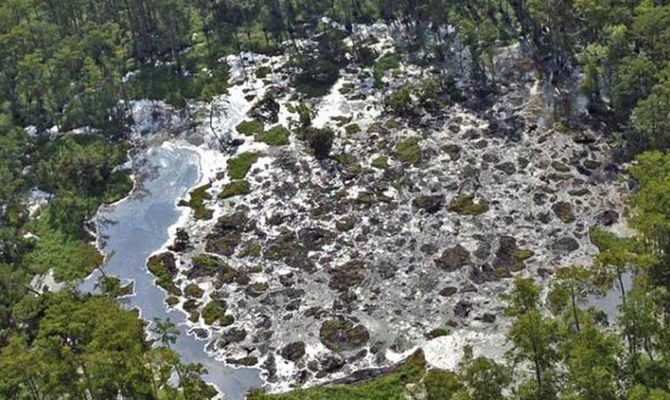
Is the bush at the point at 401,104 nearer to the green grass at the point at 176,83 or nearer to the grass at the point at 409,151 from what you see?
the grass at the point at 409,151

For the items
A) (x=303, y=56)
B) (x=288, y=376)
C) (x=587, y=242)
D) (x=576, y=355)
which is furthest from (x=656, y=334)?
(x=303, y=56)

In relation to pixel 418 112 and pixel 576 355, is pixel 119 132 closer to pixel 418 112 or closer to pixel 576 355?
pixel 418 112

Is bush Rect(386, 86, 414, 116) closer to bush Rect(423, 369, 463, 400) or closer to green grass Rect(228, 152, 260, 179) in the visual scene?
green grass Rect(228, 152, 260, 179)

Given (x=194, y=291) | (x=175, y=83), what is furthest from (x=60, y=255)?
(x=175, y=83)

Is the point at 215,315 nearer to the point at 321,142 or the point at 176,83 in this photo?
the point at 321,142

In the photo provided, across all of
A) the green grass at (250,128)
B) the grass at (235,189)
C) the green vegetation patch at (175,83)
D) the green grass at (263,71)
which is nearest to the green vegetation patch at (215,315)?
the grass at (235,189)

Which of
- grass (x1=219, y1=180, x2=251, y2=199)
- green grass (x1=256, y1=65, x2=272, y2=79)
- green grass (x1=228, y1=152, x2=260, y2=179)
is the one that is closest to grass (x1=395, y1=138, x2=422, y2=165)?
green grass (x1=228, y1=152, x2=260, y2=179)
